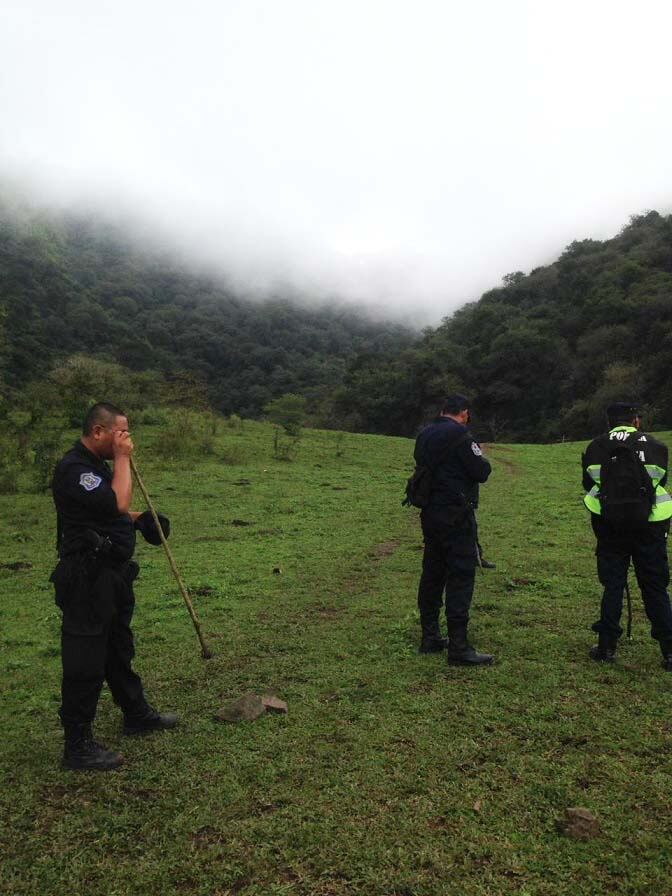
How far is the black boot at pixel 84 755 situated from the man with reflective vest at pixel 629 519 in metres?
4.53

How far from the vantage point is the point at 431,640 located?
6215mm

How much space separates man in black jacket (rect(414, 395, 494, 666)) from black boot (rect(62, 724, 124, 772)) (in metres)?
3.17

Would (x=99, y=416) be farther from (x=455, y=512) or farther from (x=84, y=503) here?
(x=455, y=512)

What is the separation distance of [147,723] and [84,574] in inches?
56.6

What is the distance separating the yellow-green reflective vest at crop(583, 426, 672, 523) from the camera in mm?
5402

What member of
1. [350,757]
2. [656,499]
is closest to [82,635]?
[350,757]

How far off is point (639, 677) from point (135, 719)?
14.5 feet

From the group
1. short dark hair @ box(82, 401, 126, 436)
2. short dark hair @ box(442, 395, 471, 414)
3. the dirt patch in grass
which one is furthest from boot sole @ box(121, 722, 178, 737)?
the dirt patch in grass

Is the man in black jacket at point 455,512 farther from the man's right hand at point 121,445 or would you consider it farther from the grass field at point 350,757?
the man's right hand at point 121,445

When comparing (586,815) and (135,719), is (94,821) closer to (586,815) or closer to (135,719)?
(135,719)

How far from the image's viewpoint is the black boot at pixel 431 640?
6.21m

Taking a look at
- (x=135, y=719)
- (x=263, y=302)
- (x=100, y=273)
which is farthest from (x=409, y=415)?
(x=263, y=302)

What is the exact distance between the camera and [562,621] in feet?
23.4

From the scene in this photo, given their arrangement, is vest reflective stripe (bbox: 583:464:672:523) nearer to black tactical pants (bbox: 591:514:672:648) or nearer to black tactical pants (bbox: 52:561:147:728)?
black tactical pants (bbox: 591:514:672:648)
